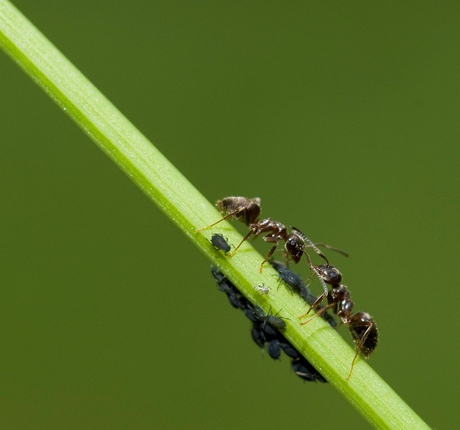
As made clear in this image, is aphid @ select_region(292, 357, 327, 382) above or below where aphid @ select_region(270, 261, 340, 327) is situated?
below

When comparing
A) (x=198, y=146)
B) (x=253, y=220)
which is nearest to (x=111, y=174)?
(x=198, y=146)

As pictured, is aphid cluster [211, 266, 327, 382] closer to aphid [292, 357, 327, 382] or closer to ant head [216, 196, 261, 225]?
aphid [292, 357, 327, 382]

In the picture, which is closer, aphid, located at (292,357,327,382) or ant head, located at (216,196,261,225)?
aphid, located at (292,357,327,382)

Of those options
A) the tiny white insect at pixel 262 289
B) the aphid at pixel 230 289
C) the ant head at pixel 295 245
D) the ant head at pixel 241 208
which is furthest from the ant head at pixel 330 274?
the tiny white insect at pixel 262 289

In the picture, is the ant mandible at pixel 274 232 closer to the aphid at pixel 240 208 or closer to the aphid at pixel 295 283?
the aphid at pixel 240 208

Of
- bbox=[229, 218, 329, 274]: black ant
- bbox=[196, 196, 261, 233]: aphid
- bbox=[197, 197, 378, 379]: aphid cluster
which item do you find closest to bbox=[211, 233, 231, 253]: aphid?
bbox=[197, 197, 378, 379]: aphid cluster

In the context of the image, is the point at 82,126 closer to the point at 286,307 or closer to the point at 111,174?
the point at 286,307
